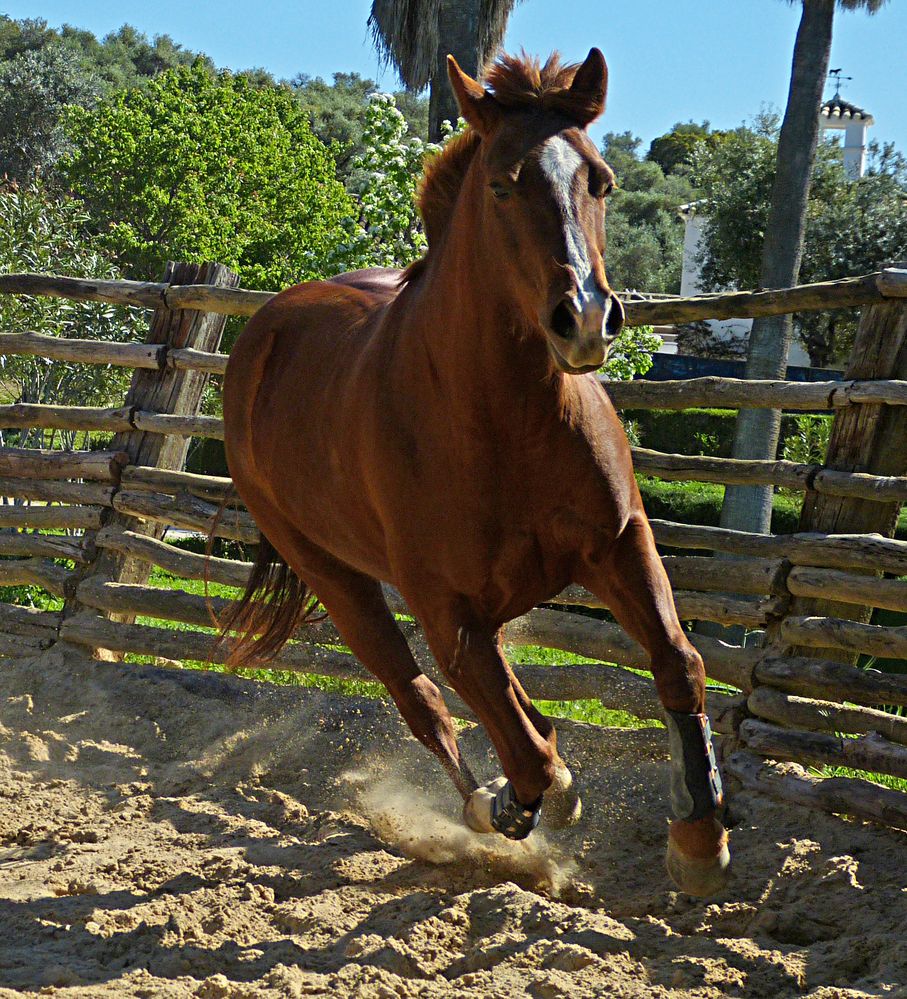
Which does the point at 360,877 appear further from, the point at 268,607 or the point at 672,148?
the point at 672,148

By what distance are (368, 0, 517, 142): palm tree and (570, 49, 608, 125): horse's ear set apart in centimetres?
897

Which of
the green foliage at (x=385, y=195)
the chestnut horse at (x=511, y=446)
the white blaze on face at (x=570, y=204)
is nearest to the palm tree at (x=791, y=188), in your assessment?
the green foliage at (x=385, y=195)

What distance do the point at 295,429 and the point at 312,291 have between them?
816 mm

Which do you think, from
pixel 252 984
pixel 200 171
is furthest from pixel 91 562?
pixel 200 171

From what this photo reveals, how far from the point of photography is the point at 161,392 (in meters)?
5.95

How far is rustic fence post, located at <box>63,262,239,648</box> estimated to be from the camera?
5.89 meters

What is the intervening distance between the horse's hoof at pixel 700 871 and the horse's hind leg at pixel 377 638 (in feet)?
2.48

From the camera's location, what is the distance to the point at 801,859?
3346 mm

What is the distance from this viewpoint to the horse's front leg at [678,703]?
2764 mm

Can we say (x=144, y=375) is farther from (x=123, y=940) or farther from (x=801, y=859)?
(x=801, y=859)

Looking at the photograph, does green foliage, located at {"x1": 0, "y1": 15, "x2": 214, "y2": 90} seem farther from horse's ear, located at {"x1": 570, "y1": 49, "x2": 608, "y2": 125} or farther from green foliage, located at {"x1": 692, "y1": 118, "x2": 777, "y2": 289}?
horse's ear, located at {"x1": 570, "y1": 49, "x2": 608, "y2": 125}

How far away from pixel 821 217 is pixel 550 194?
2167 centimetres

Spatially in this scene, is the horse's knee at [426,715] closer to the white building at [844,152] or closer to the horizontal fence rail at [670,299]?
the horizontal fence rail at [670,299]

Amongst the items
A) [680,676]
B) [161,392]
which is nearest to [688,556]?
[680,676]
